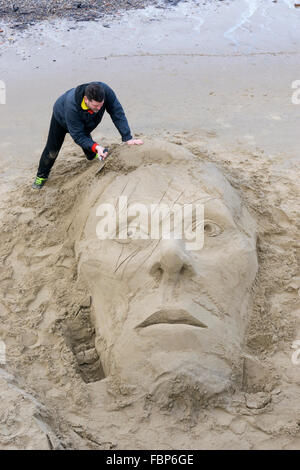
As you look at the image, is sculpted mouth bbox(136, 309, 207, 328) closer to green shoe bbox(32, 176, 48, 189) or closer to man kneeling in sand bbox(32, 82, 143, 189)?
man kneeling in sand bbox(32, 82, 143, 189)

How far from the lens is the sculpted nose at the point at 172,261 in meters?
3.30

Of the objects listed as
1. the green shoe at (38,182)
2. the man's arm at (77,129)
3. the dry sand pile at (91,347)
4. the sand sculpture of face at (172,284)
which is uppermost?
the man's arm at (77,129)

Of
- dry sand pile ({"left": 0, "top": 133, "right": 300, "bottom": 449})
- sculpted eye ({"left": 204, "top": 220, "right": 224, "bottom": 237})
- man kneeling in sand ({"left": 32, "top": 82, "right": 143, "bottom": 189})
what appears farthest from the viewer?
man kneeling in sand ({"left": 32, "top": 82, "right": 143, "bottom": 189})

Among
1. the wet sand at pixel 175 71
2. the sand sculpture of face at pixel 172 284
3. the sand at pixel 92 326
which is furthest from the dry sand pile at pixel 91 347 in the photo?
the wet sand at pixel 175 71

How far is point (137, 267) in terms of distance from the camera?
3682mm

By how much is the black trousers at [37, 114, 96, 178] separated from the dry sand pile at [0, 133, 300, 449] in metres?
0.19

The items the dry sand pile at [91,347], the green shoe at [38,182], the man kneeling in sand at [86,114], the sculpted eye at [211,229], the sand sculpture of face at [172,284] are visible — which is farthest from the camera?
the green shoe at [38,182]

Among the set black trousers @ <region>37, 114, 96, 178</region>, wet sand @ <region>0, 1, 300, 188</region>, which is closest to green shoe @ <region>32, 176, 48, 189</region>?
black trousers @ <region>37, 114, 96, 178</region>

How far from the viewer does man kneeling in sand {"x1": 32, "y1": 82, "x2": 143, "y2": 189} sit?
15.4ft

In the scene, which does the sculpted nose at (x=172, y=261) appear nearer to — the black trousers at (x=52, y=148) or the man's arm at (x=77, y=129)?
the man's arm at (x=77, y=129)

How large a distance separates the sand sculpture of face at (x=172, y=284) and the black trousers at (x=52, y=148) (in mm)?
1227

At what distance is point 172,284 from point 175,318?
0.24 metres

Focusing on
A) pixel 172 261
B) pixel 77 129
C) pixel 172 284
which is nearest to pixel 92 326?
pixel 172 284

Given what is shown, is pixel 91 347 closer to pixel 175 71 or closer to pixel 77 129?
pixel 77 129
